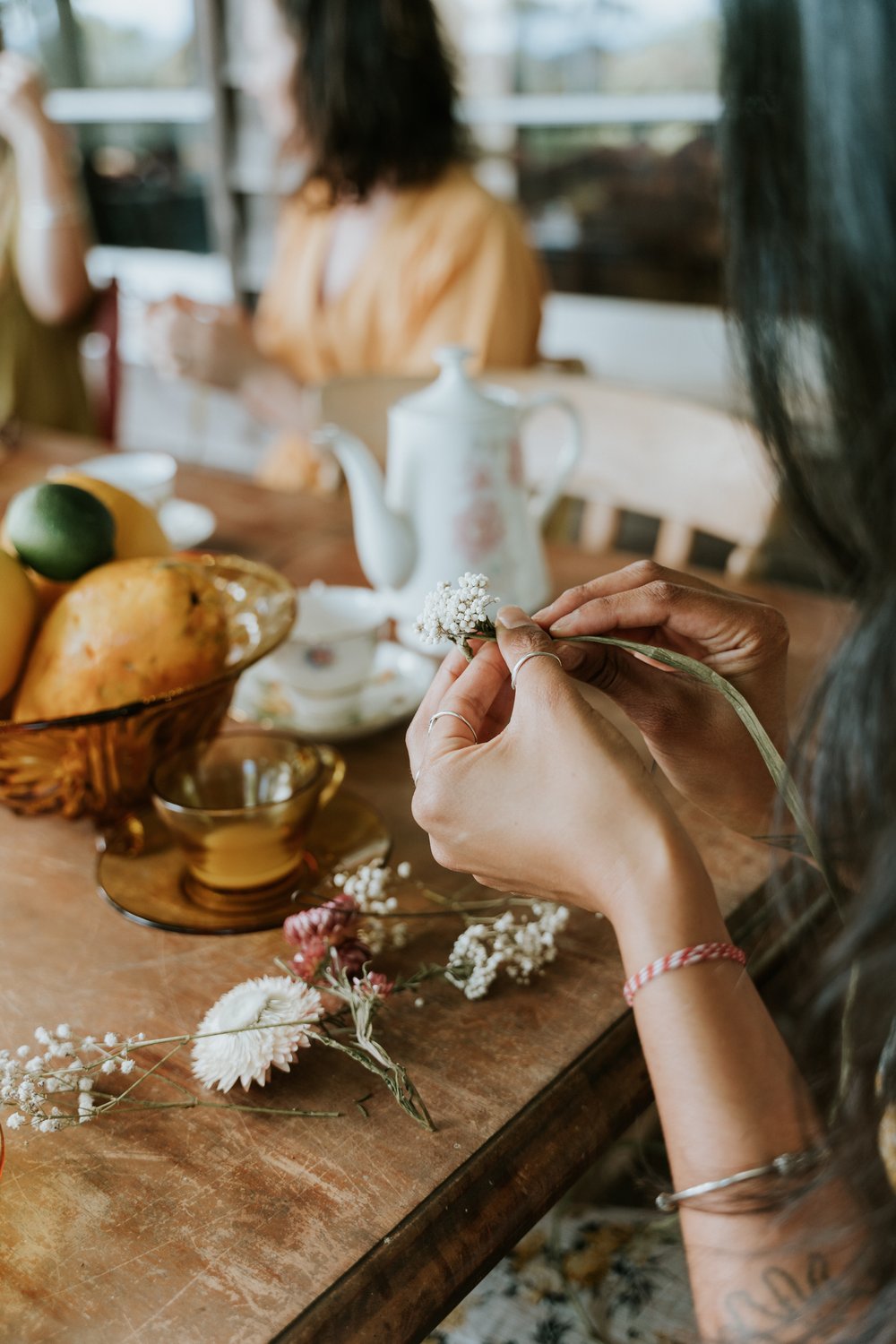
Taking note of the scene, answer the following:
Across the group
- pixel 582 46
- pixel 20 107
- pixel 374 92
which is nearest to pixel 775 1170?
pixel 374 92

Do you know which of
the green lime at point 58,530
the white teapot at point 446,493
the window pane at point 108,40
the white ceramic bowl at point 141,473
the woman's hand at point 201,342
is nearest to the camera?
the green lime at point 58,530

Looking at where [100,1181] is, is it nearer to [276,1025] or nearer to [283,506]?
[276,1025]

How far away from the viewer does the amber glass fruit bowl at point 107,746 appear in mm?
731

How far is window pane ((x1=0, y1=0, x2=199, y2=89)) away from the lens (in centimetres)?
416

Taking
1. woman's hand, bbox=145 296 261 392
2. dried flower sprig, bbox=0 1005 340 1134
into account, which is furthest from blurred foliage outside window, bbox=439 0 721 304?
dried flower sprig, bbox=0 1005 340 1134

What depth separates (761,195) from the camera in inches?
21.4

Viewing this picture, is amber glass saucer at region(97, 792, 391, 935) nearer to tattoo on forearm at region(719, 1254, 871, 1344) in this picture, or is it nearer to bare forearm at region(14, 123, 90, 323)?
tattoo on forearm at region(719, 1254, 871, 1344)

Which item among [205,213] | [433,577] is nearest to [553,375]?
[433,577]

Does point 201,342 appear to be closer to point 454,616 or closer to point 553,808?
point 454,616

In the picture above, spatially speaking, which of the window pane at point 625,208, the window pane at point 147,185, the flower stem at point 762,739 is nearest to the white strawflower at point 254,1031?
the flower stem at point 762,739

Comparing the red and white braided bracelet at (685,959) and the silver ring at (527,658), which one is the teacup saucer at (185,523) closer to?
the silver ring at (527,658)

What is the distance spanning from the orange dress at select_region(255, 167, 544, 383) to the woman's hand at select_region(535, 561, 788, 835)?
1.17m

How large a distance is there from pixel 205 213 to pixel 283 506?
11.0 ft

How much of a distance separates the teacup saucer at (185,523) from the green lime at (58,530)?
1.57 ft
